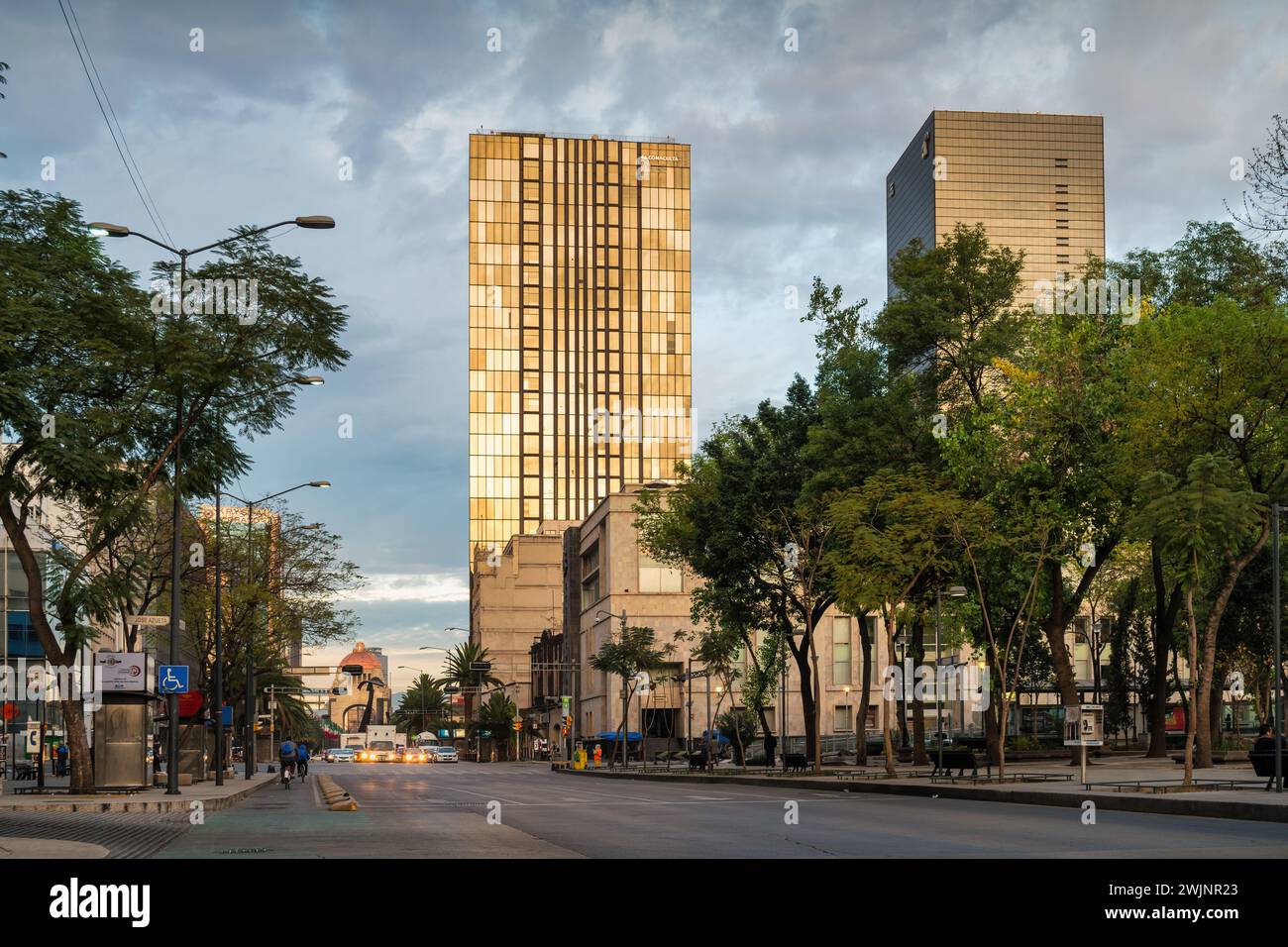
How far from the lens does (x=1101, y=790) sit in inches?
1227

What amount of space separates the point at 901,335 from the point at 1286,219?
20935mm

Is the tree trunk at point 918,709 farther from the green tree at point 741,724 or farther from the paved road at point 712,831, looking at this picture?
the paved road at point 712,831

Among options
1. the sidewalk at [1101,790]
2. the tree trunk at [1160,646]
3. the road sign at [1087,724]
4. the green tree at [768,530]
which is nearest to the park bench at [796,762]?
the green tree at [768,530]

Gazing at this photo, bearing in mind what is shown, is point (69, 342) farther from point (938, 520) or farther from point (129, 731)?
point (938, 520)

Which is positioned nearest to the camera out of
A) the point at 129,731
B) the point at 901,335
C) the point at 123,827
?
the point at 123,827

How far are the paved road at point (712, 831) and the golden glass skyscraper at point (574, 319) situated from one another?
14091 centimetres

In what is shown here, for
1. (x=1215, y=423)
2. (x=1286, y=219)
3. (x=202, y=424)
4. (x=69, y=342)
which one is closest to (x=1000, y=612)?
(x=1215, y=423)

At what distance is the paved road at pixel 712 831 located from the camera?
55.2 feet

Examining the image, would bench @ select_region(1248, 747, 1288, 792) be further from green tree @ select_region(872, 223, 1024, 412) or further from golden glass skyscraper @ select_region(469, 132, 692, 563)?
golden glass skyscraper @ select_region(469, 132, 692, 563)

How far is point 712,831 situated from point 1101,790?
13.1m

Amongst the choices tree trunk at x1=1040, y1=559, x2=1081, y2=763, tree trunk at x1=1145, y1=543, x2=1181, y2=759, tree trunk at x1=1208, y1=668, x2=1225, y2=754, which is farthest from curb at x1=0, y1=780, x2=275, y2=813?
tree trunk at x1=1208, y1=668, x2=1225, y2=754

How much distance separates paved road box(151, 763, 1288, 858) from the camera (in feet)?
55.2

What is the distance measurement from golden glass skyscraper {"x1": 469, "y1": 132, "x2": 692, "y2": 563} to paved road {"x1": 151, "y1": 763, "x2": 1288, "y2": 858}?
462ft
